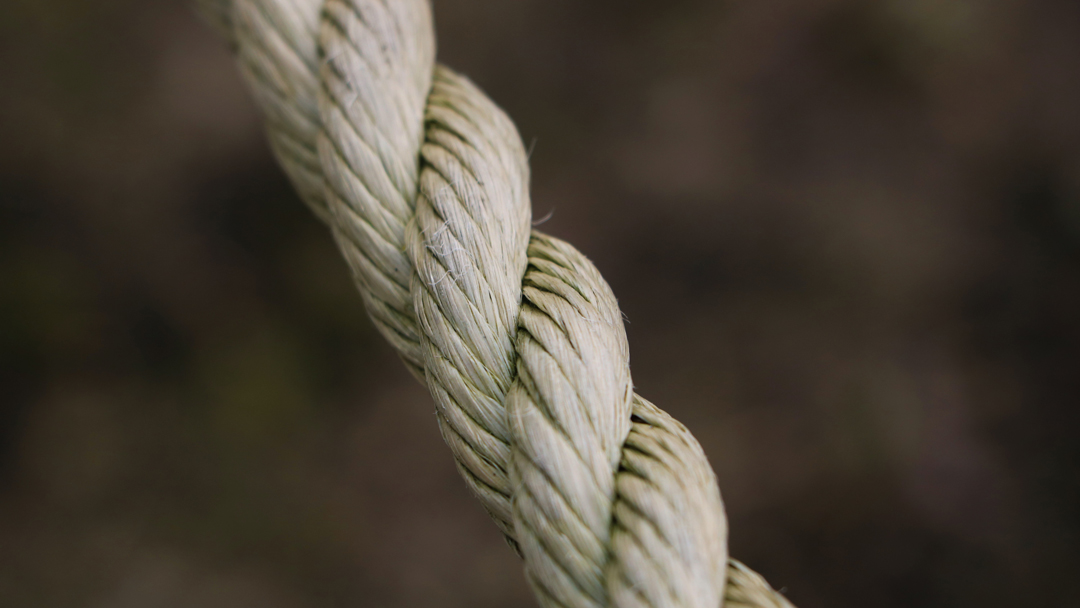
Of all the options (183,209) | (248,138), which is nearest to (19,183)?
(183,209)

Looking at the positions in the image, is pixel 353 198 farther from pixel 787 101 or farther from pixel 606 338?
pixel 787 101

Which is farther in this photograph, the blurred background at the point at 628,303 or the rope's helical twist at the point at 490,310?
the blurred background at the point at 628,303

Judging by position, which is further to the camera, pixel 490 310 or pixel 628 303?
pixel 628 303

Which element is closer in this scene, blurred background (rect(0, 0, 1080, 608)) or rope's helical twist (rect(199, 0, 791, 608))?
rope's helical twist (rect(199, 0, 791, 608))
